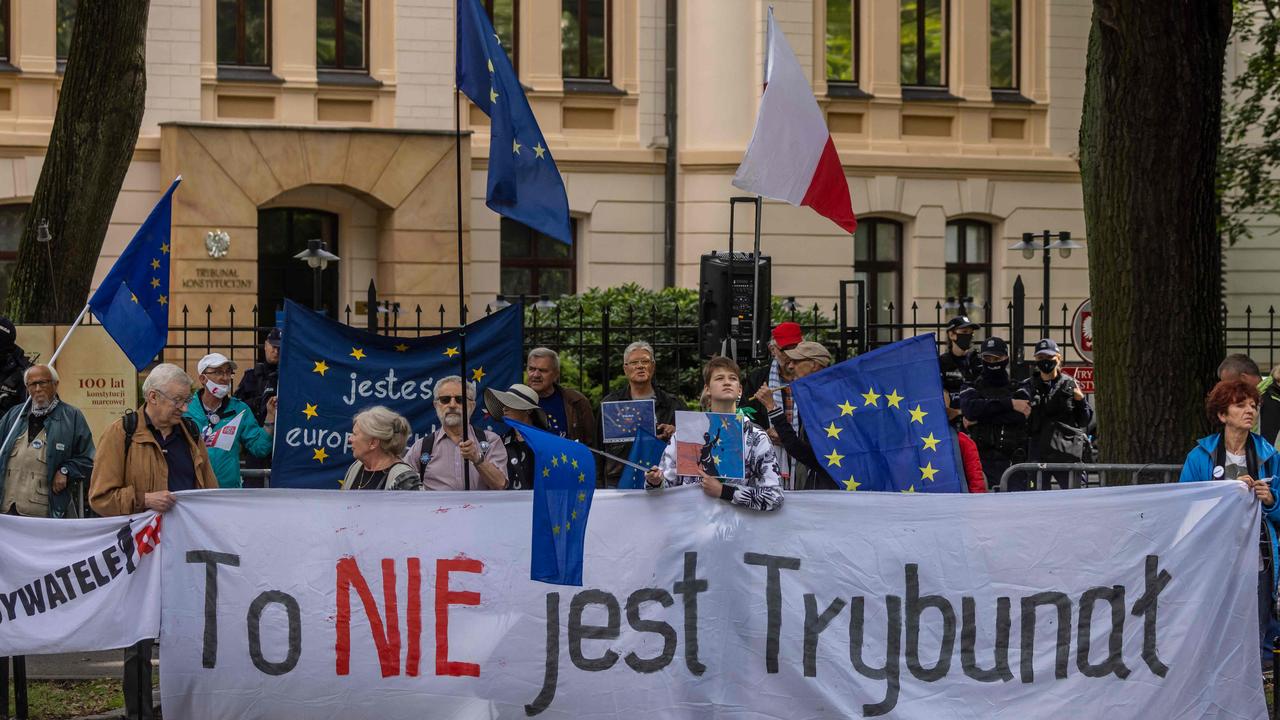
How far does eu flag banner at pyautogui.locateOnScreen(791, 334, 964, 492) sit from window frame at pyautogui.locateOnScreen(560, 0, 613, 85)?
1679 cm

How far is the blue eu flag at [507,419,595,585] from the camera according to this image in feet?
26.6

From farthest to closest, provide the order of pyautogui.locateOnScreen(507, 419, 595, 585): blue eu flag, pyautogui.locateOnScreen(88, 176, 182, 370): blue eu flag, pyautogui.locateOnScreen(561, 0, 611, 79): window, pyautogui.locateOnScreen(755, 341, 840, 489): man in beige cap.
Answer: pyautogui.locateOnScreen(561, 0, 611, 79): window, pyautogui.locateOnScreen(88, 176, 182, 370): blue eu flag, pyautogui.locateOnScreen(755, 341, 840, 489): man in beige cap, pyautogui.locateOnScreen(507, 419, 595, 585): blue eu flag

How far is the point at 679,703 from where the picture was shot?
833cm

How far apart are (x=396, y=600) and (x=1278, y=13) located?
2179cm

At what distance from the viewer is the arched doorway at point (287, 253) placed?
24.8 m

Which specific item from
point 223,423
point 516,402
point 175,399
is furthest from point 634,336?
point 175,399

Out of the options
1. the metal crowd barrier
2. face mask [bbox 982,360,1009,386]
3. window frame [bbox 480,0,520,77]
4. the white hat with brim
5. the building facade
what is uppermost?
window frame [bbox 480,0,520,77]

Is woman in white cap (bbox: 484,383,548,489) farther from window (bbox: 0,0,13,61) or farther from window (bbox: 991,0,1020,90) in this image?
window (bbox: 991,0,1020,90)

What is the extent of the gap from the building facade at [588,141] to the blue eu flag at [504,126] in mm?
13830

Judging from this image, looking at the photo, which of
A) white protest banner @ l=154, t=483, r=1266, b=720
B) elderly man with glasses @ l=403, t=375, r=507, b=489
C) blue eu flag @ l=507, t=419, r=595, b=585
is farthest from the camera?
elderly man with glasses @ l=403, t=375, r=507, b=489

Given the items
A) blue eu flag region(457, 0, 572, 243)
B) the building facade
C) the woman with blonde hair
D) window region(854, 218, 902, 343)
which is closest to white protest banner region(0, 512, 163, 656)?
the woman with blonde hair

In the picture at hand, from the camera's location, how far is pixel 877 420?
30.9 feet

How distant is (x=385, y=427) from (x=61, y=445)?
8.21 feet

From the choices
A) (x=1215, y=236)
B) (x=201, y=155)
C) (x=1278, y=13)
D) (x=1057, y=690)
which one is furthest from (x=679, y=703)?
(x=1278, y=13)
